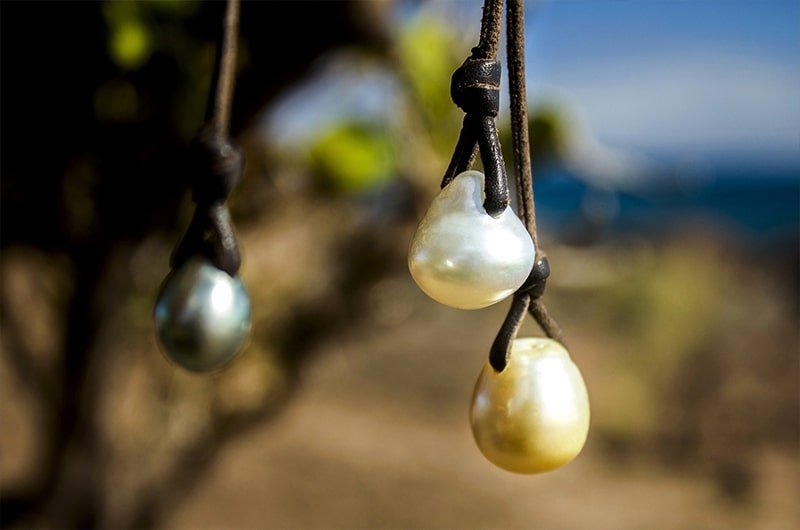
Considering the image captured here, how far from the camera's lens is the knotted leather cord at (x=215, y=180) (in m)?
0.42

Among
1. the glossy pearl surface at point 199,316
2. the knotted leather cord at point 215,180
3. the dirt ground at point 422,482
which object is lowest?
the dirt ground at point 422,482

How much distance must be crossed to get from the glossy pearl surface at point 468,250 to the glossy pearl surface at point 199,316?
13 centimetres

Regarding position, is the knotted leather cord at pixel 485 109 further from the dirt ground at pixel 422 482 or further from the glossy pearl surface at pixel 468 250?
the dirt ground at pixel 422 482

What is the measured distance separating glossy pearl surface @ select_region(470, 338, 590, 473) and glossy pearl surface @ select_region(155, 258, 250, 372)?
138 mm

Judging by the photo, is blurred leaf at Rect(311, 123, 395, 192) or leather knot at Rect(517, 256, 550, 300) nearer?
leather knot at Rect(517, 256, 550, 300)

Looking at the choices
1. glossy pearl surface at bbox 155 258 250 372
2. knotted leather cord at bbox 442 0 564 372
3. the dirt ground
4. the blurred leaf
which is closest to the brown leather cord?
knotted leather cord at bbox 442 0 564 372

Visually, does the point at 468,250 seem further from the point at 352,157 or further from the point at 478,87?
the point at 352,157

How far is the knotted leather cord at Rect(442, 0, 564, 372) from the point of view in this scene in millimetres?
323

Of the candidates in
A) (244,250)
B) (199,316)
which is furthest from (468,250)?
(244,250)

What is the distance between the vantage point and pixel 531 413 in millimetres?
346

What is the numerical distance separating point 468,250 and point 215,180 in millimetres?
164

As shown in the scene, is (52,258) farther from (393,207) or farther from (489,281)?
(489,281)

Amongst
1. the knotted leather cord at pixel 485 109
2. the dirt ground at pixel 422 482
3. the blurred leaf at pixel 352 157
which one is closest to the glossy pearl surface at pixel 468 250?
the knotted leather cord at pixel 485 109

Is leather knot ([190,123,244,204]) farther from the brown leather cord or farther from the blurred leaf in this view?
the blurred leaf
